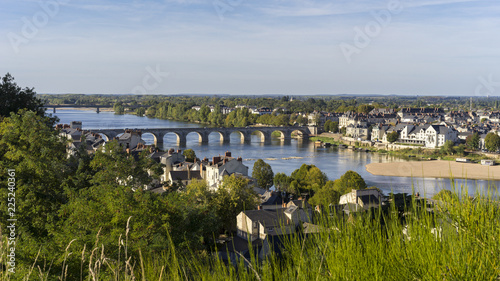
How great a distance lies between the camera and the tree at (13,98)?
1120 centimetres

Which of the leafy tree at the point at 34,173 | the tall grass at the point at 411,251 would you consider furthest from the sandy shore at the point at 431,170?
the tall grass at the point at 411,251

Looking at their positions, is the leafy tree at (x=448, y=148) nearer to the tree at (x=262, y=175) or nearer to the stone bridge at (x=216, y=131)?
the stone bridge at (x=216, y=131)

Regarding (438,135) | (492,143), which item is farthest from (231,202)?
(438,135)

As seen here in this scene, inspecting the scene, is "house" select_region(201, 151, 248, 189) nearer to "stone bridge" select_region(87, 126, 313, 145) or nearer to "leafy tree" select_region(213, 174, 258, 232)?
"leafy tree" select_region(213, 174, 258, 232)

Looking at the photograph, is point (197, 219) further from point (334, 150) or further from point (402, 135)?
point (402, 135)

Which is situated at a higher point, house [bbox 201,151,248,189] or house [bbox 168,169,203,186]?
house [bbox 201,151,248,189]

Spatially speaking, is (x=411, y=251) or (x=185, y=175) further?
(x=185, y=175)

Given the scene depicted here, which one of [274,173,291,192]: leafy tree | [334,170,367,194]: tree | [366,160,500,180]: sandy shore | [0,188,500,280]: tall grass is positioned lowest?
[366,160,500,180]: sandy shore

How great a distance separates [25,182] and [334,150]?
115 ft

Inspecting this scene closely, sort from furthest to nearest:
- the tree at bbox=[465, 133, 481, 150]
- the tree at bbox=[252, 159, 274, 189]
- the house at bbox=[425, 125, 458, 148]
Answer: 1. the house at bbox=[425, 125, 458, 148]
2. the tree at bbox=[465, 133, 481, 150]
3. the tree at bbox=[252, 159, 274, 189]

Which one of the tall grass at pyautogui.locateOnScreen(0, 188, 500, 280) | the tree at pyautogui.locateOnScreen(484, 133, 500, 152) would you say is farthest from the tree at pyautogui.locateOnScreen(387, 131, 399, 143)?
the tall grass at pyautogui.locateOnScreen(0, 188, 500, 280)

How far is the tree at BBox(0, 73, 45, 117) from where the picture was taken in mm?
11203

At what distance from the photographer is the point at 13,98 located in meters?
11.5

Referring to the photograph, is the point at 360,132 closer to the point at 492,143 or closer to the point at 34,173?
the point at 492,143
